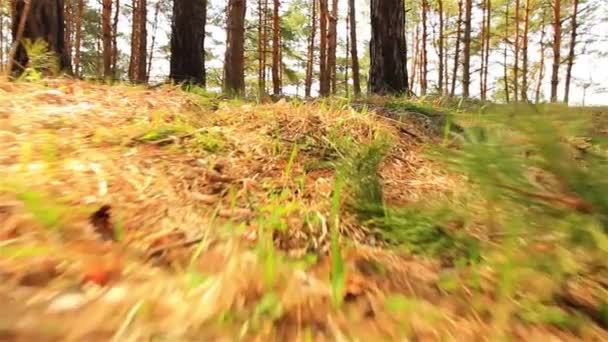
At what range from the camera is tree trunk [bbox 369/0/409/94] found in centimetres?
421

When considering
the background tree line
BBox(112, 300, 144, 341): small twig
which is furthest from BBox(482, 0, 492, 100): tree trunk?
BBox(112, 300, 144, 341): small twig

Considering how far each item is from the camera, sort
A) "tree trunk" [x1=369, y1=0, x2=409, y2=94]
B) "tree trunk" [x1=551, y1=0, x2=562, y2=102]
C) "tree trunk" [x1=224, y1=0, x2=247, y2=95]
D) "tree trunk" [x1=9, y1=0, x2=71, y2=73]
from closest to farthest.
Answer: "tree trunk" [x1=9, y1=0, x2=71, y2=73], "tree trunk" [x1=369, y1=0, x2=409, y2=94], "tree trunk" [x1=224, y1=0, x2=247, y2=95], "tree trunk" [x1=551, y1=0, x2=562, y2=102]

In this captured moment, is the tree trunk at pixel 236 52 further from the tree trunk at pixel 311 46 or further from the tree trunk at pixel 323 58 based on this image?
the tree trunk at pixel 311 46

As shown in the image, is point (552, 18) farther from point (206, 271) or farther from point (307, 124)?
point (206, 271)

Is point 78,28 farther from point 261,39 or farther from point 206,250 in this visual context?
point 206,250

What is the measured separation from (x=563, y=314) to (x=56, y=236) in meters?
1.01

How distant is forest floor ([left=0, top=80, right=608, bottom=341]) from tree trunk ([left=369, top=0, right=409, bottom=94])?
283 cm

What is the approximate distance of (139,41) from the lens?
13.4 meters

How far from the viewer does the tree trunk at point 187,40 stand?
12.8 feet

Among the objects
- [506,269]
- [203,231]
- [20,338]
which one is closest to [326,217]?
[203,231]

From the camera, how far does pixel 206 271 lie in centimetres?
84

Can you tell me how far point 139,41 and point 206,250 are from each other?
559 inches

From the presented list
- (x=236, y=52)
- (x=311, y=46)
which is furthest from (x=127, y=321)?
(x=311, y=46)

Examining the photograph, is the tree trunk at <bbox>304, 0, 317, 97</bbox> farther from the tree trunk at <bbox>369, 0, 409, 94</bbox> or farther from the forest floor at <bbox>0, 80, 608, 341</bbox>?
the forest floor at <bbox>0, 80, 608, 341</bbox>
